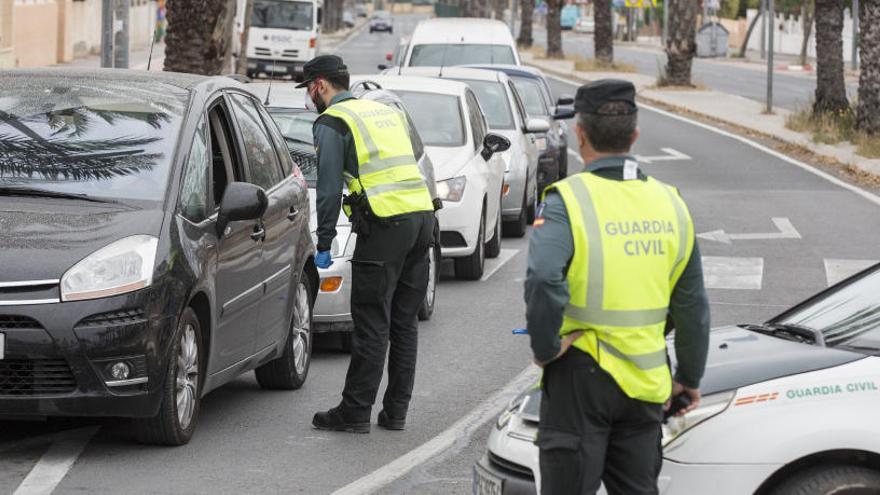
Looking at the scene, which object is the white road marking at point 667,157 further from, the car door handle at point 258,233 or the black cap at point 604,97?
the black cap at point 604,97

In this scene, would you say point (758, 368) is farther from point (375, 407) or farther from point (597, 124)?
point (375, 407)

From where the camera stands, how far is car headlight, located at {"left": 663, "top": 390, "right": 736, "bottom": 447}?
5438mm

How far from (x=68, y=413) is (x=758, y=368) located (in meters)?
3.05

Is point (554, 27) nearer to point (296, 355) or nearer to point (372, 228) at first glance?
point (296, 355)

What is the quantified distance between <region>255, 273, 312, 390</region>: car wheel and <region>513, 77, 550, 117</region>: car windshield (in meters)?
11.3

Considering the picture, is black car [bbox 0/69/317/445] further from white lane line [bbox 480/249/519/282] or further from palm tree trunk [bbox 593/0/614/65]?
palm tree trunk [bbox 593/0/614/65]

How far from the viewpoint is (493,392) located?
9484mm

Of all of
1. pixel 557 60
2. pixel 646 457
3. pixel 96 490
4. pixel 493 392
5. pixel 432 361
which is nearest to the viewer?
pixel 646 457

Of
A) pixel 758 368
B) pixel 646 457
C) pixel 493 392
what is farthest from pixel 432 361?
pixel 646 457

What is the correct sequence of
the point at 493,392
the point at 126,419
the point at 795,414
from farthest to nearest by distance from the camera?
the point at 493,392
the point at 126,419
the point at 795,414

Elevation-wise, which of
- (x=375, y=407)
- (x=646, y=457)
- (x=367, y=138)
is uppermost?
(x=367, y=138)

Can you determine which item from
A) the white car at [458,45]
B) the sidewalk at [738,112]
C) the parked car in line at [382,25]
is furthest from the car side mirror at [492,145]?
the parked car in line at [382,25]

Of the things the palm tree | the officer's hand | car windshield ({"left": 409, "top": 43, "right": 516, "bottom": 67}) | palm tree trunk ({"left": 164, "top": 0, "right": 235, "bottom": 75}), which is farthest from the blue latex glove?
the palm tree

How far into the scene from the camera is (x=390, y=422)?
8414 millimetres
